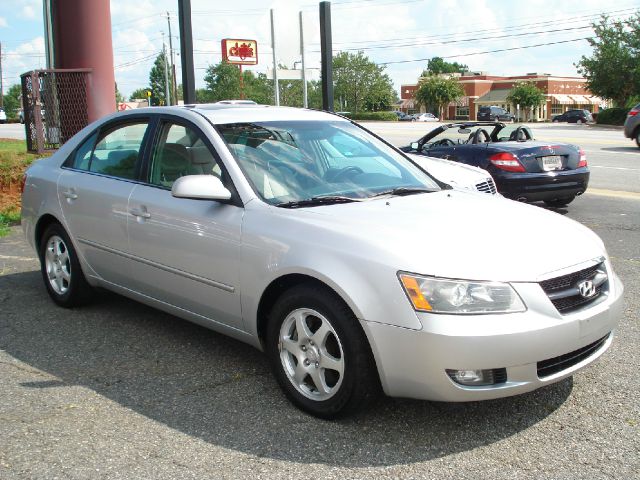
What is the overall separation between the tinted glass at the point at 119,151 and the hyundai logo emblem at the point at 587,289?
298 centimetres

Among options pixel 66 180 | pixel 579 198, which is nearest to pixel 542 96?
pixel 579 198

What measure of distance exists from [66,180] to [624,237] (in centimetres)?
609

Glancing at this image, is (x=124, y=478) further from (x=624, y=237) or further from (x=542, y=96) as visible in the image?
(x=542, y=96)

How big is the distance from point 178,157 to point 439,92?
8996 centimetres

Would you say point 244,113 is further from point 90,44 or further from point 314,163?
point 90,44

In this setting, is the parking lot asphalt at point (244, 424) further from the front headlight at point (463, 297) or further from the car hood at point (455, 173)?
the car hood at point (455, 173)

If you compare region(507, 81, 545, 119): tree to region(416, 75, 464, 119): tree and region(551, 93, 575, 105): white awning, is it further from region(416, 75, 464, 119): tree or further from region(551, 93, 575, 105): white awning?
region(416, 75, 464, 119): tree

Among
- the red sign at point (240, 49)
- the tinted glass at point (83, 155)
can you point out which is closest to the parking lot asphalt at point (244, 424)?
the tinted glass at point (83, 155)

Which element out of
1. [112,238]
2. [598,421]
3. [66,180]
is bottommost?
[598,421]

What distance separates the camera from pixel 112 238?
5.07 m

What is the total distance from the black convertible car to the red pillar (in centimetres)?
532

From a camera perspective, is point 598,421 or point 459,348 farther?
point 598,421

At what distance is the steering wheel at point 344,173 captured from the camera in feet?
14.6

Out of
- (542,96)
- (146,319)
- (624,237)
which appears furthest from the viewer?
(542,96)
